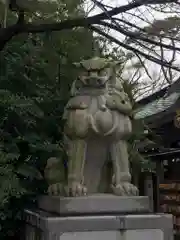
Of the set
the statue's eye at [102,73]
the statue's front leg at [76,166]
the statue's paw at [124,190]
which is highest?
the statue's eye at [102,73]

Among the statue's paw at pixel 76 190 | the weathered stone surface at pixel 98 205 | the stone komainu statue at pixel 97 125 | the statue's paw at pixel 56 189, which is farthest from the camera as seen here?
the statue's paw at pixel 56 189

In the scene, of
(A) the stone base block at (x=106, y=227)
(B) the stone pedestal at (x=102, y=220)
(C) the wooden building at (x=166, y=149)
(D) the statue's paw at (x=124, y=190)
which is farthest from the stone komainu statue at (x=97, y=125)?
(C) the wooden building at (x=166, y=149)

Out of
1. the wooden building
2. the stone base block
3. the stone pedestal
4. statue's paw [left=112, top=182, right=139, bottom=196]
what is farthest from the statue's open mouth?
the wooden building

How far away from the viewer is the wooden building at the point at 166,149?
8.80 metres

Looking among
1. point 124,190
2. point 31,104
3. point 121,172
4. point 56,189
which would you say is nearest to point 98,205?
point 124,190

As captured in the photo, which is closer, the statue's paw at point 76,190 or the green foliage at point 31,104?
the statue's paw at point 76,190

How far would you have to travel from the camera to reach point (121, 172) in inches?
157

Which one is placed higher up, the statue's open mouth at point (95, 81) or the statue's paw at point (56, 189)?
the statue's open mouth at point (95, 81)

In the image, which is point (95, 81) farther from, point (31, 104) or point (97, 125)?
point (31, 104)

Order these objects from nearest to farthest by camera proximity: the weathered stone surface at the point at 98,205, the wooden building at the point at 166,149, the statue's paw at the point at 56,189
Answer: the weathered stone surface at the point at 98,205 < the statue's paw at the point at 56,189 < the wooden building at the point at 166,149

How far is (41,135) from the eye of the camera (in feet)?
19.8

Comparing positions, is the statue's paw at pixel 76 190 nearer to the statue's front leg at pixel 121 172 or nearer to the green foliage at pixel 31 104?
the statue's front leg at pixel 121 172

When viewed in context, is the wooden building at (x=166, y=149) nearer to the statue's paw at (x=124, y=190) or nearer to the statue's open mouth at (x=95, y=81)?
the statue's open mouth at (x=95, y=81)

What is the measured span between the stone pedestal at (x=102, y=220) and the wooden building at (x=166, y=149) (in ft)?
14.8
